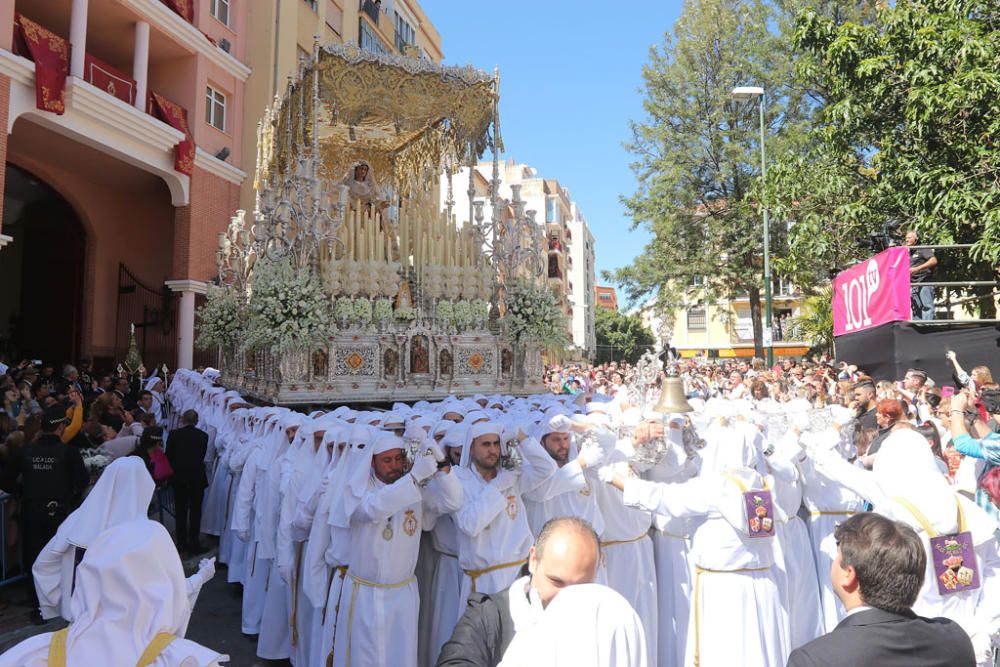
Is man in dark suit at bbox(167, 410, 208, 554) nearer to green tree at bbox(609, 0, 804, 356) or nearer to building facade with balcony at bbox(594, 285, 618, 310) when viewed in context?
green tree at bbox(609, 0, 804, 356)

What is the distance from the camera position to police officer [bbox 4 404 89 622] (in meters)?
6.20

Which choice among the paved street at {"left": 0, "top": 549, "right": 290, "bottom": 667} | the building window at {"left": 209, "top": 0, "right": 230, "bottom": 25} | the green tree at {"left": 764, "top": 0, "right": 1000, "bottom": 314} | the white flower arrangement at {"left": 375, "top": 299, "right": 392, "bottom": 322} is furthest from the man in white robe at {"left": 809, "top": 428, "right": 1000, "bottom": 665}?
the building window at {"left": 209, "top": 0, "right": 230, "bottom": 25}

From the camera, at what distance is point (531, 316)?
11758mm

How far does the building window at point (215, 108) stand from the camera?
64.7ft

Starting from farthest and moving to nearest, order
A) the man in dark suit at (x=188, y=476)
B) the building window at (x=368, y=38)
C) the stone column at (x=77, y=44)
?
the building window at (x=368, y=38)
the stone column at (x=77, y=44)
the man in dark suit at (x=188, y=476)

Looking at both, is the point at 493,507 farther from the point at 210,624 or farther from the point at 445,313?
the point at 445,313

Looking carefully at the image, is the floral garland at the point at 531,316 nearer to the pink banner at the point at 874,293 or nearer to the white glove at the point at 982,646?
the pink banner at the point at 874,293

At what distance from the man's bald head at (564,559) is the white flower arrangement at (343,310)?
856 centimetres

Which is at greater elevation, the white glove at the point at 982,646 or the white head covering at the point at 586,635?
the white head covering at the point at 586,635

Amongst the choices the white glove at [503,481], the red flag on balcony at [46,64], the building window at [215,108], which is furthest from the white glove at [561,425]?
the building window at [215,108]

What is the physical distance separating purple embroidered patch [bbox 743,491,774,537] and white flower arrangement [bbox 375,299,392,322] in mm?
7746

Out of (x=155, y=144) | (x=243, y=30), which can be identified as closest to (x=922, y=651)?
(x=155, y=144)

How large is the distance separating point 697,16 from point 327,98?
14332mm

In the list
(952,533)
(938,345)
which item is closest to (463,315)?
(938,345)
